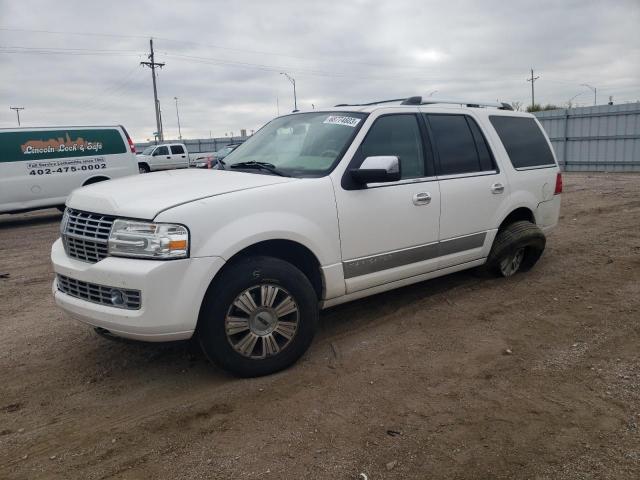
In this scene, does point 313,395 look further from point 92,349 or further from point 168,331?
point 92,349

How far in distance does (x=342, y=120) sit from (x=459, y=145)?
4.27 feet

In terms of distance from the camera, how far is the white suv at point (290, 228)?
3189 mm

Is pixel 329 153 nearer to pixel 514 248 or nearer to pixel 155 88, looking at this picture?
pixel 514 248

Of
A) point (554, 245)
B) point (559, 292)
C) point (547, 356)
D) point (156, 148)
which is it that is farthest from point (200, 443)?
point (156, 148)

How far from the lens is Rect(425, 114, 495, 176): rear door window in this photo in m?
4.80

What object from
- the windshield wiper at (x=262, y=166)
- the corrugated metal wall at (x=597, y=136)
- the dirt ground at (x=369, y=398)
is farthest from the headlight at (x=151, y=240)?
the corrugated metal wall at (x=597, y=136)

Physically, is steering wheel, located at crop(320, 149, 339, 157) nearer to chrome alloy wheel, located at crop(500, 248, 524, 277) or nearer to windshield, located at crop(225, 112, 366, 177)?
windshield, located at crop(225, 112, 366, 177)

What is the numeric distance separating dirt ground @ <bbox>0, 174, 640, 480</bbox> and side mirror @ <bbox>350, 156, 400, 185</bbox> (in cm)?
131

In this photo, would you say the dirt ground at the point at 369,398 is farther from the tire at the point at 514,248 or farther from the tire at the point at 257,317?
the tire at the point at 514,248

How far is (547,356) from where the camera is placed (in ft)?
12.5

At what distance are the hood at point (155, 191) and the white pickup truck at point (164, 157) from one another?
2595 centimetres

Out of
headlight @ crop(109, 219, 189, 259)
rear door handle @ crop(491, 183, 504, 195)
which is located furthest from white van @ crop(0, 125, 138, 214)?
rear door handle @ crop(491, 183, 504, 195)

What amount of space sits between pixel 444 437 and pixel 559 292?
3047 mm

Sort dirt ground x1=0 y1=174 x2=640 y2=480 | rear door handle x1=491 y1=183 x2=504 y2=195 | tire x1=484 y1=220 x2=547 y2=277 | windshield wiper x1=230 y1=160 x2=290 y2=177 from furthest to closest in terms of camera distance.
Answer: tire x1=484 y1=220 x2=547 y2=277 → rear door handle x1=491 y1=183 x2=504 y2=195 → windshield wiper x1=230 y1=160 x2=290 y2=177 → dirt ground x1=0 y1=174 x2=640 y2=480
